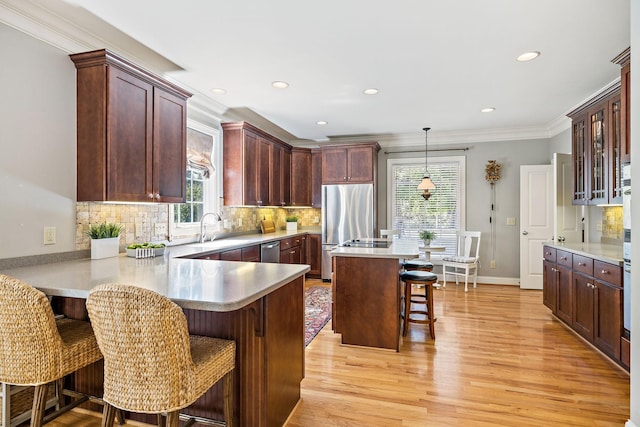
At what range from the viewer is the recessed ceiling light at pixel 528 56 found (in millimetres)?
2908

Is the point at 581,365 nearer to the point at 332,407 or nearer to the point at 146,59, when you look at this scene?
the point at 332,407

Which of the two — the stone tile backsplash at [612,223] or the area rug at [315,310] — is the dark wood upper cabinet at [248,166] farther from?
the stone tile backsplash at [612,223]

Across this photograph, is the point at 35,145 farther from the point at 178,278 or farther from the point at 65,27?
the point at 178,278

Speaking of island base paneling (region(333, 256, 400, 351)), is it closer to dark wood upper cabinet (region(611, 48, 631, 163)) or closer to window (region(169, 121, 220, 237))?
window (region(169, 121, 220, 237))

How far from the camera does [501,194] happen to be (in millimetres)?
5695

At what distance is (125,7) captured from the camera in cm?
226

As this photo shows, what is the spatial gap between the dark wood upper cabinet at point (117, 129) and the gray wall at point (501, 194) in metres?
4.73

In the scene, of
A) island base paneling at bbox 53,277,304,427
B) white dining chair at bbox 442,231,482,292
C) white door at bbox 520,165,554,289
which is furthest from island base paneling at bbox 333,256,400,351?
white door at bbox 520,165,554,289

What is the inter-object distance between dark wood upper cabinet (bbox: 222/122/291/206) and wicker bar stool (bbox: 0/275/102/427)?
3.09 meters

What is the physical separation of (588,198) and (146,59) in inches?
182

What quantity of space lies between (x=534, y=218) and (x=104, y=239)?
224 inches

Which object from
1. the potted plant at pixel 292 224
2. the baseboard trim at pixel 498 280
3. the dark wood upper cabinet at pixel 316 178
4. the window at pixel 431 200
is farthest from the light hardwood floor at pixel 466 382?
the dark wood upper cabinet at pixel 316 178

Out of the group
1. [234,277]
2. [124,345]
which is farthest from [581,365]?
[124,345]

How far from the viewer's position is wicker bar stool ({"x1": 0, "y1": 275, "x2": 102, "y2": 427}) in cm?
152
